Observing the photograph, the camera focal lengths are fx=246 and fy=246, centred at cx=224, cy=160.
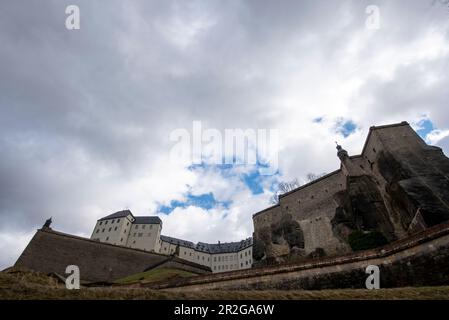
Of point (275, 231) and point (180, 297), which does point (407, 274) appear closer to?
point (180, 297)

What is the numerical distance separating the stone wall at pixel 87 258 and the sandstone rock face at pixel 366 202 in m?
13.2

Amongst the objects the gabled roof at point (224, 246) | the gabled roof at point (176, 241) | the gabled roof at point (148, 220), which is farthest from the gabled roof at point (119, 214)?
the gabled roof at point (224, 246)

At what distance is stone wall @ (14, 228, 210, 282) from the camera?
29.9m

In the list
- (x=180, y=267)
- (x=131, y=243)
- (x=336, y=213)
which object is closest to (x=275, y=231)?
(x=336, y=213)

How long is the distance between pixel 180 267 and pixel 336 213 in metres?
21.1

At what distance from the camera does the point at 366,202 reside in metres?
27.1

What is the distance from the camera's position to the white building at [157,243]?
214ft

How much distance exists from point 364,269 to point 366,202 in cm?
1608

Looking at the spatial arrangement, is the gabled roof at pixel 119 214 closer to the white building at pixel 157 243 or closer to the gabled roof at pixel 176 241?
the white building at pixel 157 243

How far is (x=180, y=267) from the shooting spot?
32594 millimetres

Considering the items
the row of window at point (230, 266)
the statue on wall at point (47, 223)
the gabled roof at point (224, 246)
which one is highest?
the gabled roof at point (224, 246)

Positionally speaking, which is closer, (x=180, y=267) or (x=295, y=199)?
(x=180, y=267)

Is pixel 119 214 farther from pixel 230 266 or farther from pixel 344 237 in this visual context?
pixel 344 237
